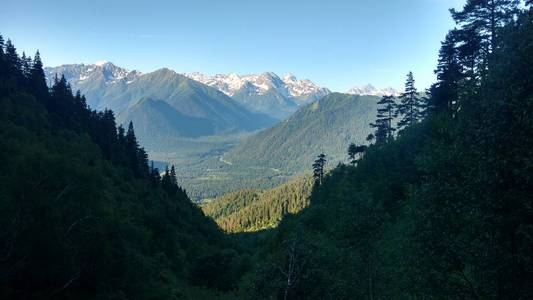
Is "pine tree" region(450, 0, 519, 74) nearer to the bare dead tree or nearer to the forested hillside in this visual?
the forested hillside

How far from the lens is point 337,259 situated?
102 feet

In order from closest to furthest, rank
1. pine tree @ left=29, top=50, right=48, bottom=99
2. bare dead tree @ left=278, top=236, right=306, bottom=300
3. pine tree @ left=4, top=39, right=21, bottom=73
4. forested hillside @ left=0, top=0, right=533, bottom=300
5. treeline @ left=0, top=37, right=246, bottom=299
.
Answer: forested hillside @ left=0, top=0, right=533, bottom=300 → treeline @ left=0, top=37, right=246, bottom=299 → bare dead tree @ left=278, top=236, right=306, bottom=300 → pine tree @ left=4, top=39, right=21, bottom=73 → pine tree @ left=29, top=50, right=48, bottom=99

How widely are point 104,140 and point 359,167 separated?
69.1 metres

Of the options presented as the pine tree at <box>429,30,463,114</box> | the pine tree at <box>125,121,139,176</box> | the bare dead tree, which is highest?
the pine tree at <box>429,30,463,114</box>

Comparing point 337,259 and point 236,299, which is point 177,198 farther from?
point 337,259

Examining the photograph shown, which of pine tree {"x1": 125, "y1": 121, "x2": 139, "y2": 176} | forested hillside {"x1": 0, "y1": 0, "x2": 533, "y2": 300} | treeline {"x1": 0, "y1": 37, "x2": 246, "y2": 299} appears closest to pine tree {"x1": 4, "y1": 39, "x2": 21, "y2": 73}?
treeline {"x1": 0, "y1": 37, "x2": 246, "y2": 299}

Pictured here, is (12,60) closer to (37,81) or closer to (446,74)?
(37,81)

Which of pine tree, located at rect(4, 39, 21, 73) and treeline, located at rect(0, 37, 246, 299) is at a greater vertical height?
pine tree, located at rect(4, 39, 21, 73)

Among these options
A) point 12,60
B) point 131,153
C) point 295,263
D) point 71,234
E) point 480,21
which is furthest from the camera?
point 131,153

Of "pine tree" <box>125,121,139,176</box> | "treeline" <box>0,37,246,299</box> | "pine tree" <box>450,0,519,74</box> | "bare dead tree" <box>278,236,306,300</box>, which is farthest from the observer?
"pine tree" <box>125,121,139,176</box>

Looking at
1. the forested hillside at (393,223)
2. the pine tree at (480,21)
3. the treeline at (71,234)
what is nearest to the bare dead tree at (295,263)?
the forested hillside at (393,223)

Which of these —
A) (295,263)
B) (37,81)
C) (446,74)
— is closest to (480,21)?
(446,74)

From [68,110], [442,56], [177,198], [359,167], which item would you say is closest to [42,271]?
[359,167]

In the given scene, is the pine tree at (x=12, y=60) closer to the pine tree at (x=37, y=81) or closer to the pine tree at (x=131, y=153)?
the pine tree at (x=37, y=81)
